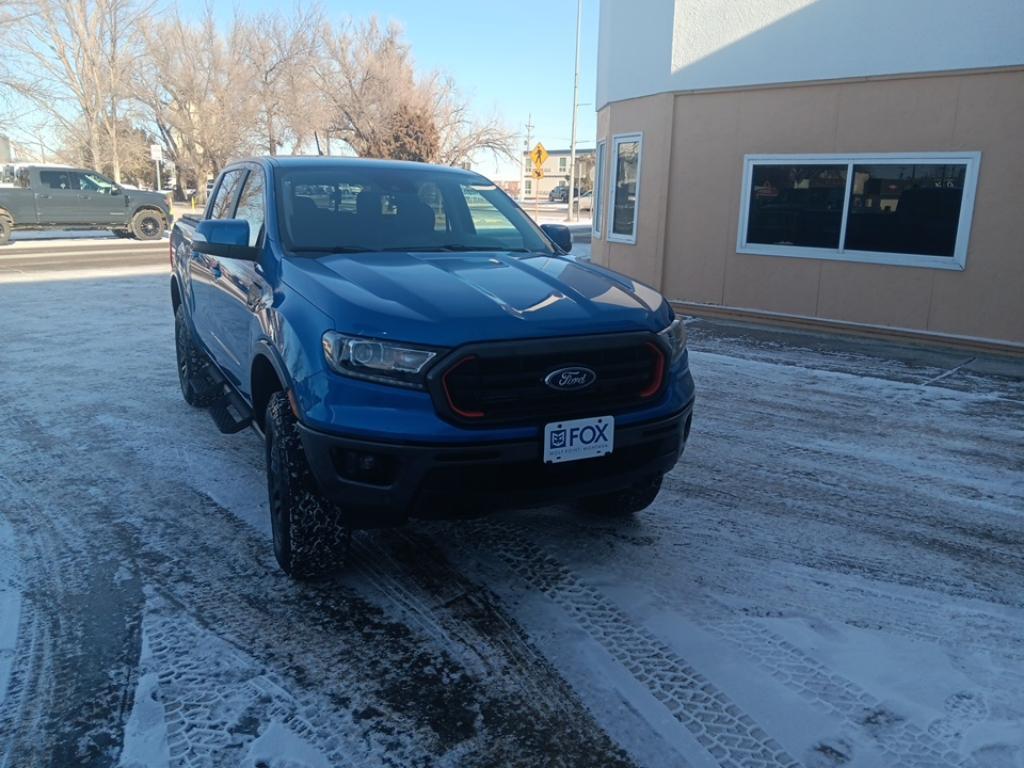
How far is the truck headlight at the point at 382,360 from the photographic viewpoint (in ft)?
9.86

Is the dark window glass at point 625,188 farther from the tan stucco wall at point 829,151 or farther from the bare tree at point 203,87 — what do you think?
the bare tree at point 203,87

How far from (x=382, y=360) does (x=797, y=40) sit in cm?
901

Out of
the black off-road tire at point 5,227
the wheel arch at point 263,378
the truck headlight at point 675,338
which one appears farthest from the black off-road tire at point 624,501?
the black off-road tire at point 5,227

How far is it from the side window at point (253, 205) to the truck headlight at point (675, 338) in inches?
88.1

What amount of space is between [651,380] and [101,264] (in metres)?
15.9

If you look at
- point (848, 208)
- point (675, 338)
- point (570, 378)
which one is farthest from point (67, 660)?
point (848, 208)

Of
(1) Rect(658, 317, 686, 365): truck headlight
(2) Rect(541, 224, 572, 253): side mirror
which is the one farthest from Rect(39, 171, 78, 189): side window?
(1) Rect(658, 317, 686, 365): truck headlight

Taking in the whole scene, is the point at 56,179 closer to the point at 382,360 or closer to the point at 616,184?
the point at 616,184

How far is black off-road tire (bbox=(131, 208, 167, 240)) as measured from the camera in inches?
894

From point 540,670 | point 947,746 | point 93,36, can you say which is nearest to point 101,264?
point 540,670

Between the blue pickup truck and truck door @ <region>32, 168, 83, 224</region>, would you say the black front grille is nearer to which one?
the blue pickup truck

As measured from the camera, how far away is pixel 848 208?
32.2ft

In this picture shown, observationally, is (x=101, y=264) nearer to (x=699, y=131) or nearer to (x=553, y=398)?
(x=699, y=131)

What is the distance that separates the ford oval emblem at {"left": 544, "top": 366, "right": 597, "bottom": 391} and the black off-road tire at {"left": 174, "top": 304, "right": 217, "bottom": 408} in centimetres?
371
